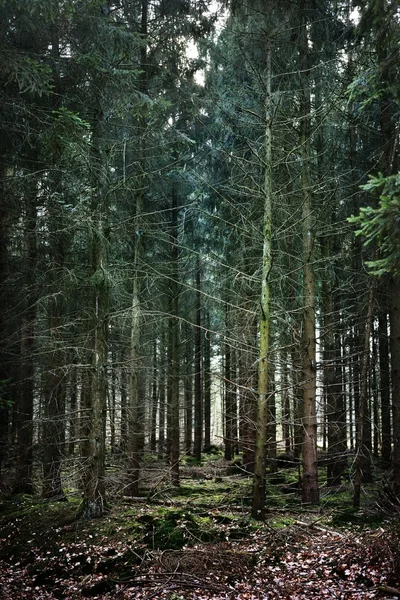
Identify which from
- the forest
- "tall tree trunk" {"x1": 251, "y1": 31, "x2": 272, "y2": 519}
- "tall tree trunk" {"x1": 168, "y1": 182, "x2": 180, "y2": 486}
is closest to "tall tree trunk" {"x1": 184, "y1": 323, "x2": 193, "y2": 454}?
"tall tree trunk" {"x1": 168, "y1": 182, "x2": 180, "y2": 486}

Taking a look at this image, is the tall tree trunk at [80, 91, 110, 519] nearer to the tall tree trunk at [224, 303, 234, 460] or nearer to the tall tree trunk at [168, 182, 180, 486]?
the tall tree trunk at [224, 303, 234, 460]

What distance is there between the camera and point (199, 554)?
5883mm

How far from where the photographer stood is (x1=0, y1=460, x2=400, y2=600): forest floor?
→ 4996 millimetres

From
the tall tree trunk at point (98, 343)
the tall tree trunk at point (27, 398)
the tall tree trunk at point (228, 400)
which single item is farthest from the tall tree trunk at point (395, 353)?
the tall tree trunk at point (27, 398)

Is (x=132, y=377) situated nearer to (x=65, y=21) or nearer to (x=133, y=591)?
(x=133, y=591)

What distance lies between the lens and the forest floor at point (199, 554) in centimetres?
500

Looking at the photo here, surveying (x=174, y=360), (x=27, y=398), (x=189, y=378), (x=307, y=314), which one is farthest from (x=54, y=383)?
(x=189, y=378)

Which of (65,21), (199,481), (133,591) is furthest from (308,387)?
(65,21)

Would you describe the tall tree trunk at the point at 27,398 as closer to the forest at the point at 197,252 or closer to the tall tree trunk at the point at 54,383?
the forest at the point at 197,252

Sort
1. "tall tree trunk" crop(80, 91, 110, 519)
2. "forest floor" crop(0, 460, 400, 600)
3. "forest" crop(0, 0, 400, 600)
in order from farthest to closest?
"tall tree trunk" crop(80, 91, 110, 519), "forest" crop(0, 0, 400, 600), "forest floor" crop(0, 460, 400, 600)

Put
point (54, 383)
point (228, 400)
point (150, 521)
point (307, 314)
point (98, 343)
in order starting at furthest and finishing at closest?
point (228, 400)
point (54, 383)
point (307, 314)
point (98, 343)
point (150, 521)

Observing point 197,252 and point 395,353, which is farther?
point 395,353

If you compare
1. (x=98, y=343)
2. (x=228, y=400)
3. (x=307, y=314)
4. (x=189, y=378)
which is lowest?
(x=228, y=400)

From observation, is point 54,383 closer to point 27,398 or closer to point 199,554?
point 27,398
